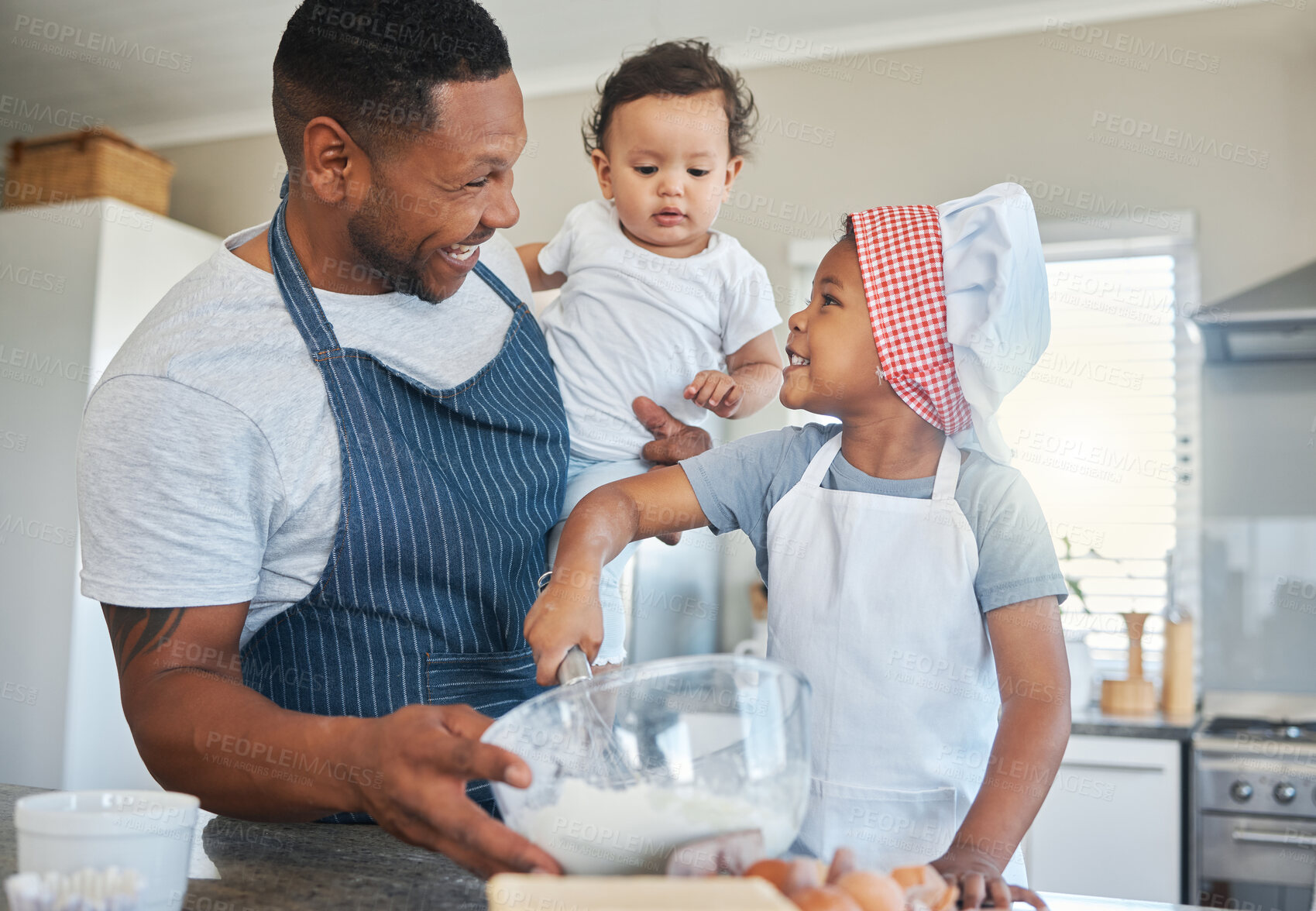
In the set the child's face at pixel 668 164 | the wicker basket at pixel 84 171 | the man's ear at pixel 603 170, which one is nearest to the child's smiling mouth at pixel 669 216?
the child's face at pixel 668 164

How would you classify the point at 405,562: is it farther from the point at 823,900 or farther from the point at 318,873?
the point at 823,900

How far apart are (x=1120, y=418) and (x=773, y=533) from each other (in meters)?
2.33

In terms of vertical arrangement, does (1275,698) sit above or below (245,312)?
below

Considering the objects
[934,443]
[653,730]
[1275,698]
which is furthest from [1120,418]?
[653,730]

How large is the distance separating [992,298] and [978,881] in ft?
1.68

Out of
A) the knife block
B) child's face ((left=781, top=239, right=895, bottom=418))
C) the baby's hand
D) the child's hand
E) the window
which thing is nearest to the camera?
the child's hand

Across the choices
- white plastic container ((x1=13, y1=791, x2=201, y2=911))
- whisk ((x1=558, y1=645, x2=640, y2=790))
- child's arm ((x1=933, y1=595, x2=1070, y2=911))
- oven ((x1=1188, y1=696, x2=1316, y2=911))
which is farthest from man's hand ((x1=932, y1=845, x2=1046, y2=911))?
oven ((x1=1188, y1=696, x2=1316, y2=911))

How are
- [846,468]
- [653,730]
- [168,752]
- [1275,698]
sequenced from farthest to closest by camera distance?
[1275,698] < [846,468] < [168,752] < [653,730]

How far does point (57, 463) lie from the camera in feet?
10.7

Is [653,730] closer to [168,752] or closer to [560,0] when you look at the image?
[168,752]

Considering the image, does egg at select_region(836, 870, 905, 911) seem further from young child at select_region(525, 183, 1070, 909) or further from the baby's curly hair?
the baby's curly hair

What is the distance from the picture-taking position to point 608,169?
153 centimetres

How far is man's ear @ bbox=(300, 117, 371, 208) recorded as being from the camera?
101cm

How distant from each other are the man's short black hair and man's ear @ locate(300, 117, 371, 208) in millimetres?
11
